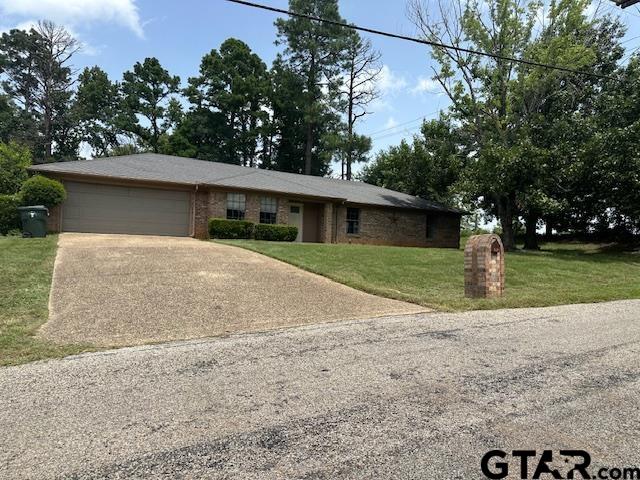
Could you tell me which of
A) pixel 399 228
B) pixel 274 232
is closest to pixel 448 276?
pixel 274 232

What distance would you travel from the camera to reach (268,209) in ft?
70.4

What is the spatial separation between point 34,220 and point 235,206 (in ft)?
25.2

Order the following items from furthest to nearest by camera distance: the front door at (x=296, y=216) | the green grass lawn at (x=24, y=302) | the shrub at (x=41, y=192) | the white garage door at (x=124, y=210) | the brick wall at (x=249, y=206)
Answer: the front door at (x=296, y=216) → the brick wall at (x=249, y=206) → the white garage door at (x=124, y=210) → the shrub at (x=41, y=192) → the green grass lawn at (x=24, y=302)

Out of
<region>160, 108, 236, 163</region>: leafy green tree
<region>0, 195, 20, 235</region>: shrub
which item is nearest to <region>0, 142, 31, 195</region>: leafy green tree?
<region>0, 195, 20, 235</region>: shrub

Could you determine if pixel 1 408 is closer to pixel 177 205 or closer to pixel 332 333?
pixel 332 333

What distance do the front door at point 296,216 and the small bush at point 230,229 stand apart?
312 cm

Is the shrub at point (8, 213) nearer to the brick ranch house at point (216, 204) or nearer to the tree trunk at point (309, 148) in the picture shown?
the brick ranch house at point (216, 204)

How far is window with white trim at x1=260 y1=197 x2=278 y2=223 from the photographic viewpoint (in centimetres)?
2125

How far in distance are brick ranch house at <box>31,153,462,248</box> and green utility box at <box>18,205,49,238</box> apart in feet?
5.85

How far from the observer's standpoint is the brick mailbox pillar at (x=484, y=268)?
31.1ft

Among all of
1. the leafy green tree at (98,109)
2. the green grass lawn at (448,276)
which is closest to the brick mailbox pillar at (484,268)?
the green grass lawn at (448,276)

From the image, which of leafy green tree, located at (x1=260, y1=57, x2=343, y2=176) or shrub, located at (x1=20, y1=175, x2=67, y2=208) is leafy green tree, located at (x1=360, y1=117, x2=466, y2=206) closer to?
leafy green tree, located at (x1=260, y1=57, x2=343, y2=176)

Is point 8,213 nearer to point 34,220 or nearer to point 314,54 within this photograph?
point 34,220

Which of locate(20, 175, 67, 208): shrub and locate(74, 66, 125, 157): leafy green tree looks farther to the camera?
locate(74, 66, 125, 157): leafy green tree
